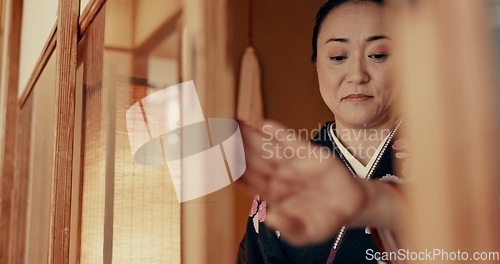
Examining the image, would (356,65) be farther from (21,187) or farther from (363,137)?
(21,187)

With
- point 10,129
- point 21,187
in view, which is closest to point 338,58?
point 21,187

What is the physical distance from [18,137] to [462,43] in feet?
6.76

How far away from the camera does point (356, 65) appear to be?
0.60 metres

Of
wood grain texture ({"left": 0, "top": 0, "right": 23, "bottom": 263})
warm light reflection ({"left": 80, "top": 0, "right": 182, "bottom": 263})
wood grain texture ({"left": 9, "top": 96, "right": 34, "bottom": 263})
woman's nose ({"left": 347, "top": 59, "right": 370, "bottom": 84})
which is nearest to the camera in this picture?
woman's nose ({"left": 347, "top": 59, "right": 370, "bottom": 84})

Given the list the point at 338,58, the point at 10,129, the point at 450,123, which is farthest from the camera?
the point at 10,129

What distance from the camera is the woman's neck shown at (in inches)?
22.6

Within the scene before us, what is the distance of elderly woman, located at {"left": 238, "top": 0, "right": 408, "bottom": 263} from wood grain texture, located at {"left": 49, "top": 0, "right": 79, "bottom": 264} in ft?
2.34

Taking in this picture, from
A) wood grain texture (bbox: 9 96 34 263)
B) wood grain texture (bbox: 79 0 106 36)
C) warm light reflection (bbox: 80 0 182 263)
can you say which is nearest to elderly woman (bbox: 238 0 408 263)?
warm light reflection (bbox: 80 0 182 263)

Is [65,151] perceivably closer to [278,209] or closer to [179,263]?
[179,263]

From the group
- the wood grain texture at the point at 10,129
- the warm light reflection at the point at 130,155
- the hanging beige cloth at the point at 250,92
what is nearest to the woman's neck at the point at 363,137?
the hanging beige cloth at the point at 250,92

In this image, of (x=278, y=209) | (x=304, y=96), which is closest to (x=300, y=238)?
(x=278, y=209)

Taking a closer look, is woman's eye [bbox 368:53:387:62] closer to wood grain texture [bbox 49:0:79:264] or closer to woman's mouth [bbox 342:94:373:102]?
woman's mouth [bbox 342:94:373:102]

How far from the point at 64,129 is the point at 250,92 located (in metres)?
0.75

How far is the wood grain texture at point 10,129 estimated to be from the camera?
2.31 m
